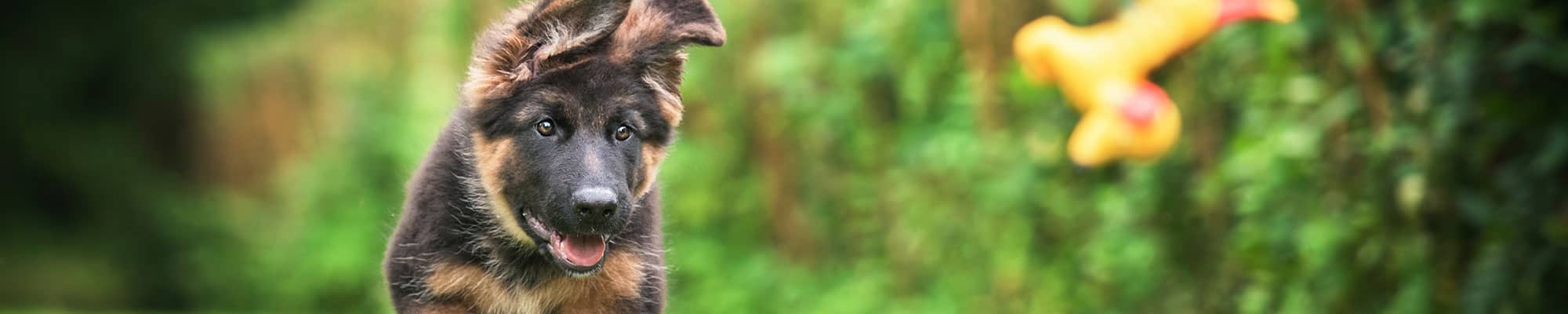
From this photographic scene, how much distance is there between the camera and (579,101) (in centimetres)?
369

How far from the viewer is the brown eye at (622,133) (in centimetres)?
376

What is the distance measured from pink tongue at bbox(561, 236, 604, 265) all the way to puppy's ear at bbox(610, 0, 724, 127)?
0.32m

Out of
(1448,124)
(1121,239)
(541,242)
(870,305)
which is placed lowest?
(541,242)

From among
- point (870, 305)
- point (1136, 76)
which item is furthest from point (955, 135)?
point (1136, 76)

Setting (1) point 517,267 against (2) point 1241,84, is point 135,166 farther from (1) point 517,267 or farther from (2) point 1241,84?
(1) point 517,267

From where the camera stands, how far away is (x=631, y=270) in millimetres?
4066

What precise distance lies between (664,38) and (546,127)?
0.31 meters

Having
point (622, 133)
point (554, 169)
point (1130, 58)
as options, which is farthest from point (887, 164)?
point (554, 169)

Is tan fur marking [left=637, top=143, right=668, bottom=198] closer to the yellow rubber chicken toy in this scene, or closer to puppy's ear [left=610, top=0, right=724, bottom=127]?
puppy's ear [left=610, top=0, right=724, bottom=127]

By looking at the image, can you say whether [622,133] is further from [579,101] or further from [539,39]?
[539,39]

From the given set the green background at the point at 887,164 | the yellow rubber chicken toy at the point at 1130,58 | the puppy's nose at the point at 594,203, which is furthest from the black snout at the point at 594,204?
the yellow rubber chicken toy at the point at 1130,58

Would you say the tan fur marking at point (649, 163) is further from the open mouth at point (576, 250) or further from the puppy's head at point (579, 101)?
the open mouth at point (576, 250)

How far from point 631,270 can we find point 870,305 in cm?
539

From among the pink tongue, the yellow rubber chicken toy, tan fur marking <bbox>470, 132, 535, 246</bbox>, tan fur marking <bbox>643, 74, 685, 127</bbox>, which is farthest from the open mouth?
the yellow rubber chicken toy
